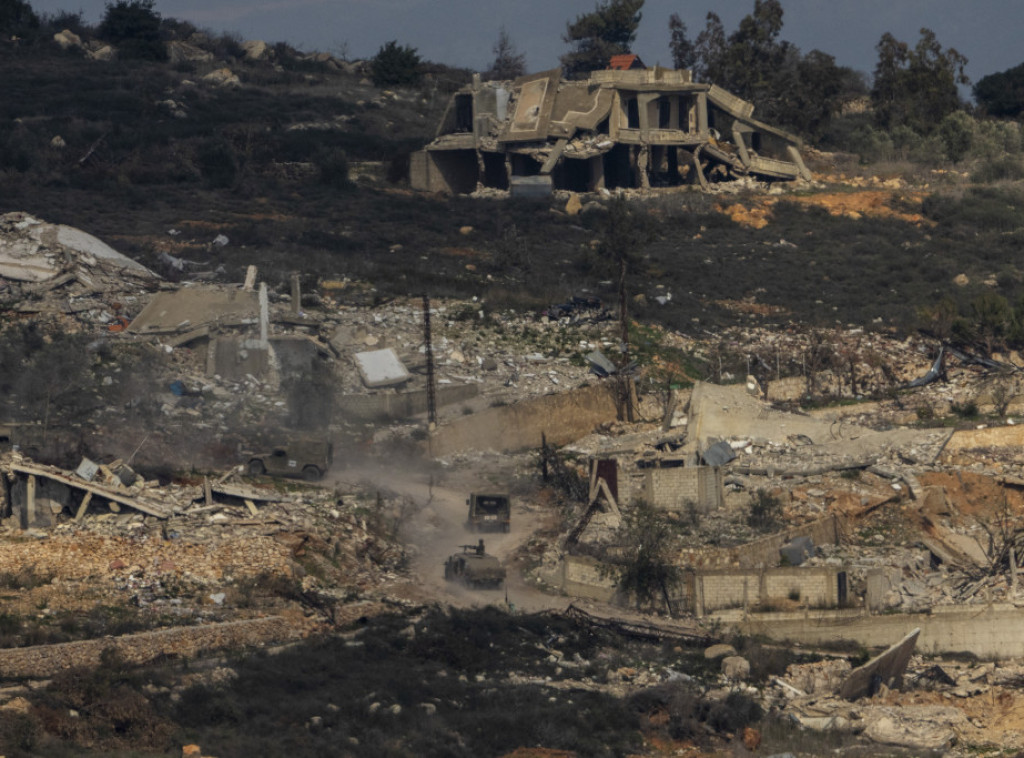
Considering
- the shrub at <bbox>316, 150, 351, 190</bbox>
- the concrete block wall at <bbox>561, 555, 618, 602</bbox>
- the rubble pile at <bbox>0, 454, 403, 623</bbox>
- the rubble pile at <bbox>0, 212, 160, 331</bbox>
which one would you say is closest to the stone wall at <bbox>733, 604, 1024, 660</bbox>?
the concrete block wall at <bbox>561, 555, 618, 602</bbox>

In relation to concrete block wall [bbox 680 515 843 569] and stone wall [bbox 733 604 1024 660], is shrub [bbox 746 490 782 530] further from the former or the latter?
stone wall [bbox 733 604 1024 660]

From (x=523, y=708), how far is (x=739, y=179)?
38.9 m

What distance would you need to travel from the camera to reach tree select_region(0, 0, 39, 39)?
74.9 m

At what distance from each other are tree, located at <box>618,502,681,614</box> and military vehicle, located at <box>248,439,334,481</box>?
6.08m

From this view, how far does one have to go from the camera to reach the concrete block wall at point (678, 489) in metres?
28.6

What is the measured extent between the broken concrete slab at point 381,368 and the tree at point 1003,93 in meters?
46.5

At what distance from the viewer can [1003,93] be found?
247 feet

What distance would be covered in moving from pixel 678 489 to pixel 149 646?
10.9 metres

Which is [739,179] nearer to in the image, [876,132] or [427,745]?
[876,132]

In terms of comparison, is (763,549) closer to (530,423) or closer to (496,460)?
(496,460)

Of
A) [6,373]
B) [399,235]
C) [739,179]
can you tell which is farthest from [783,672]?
[739,179]

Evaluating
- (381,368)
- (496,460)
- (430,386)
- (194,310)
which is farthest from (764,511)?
(194,310)

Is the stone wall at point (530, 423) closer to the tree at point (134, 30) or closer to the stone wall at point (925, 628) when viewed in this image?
the stone wall at point (925, 628)

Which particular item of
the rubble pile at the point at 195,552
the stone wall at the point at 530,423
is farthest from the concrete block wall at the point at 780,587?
the stone wall at the point at 530,423
